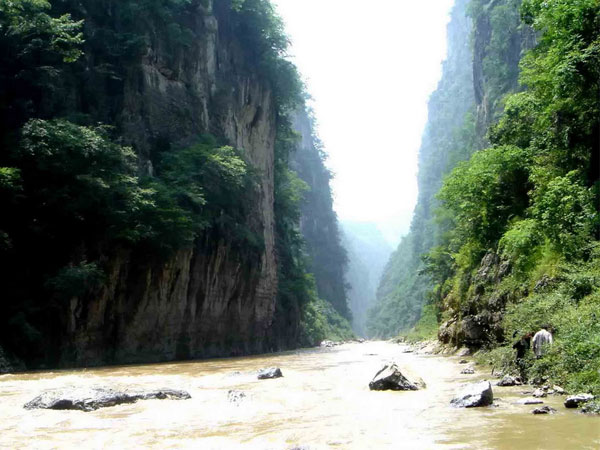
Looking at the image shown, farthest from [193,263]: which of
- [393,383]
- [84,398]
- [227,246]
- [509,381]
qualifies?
[509,381]

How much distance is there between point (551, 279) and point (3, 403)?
32.6ft

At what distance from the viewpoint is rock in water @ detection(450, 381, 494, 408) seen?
Result: 279 inches

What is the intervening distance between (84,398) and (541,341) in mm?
6778

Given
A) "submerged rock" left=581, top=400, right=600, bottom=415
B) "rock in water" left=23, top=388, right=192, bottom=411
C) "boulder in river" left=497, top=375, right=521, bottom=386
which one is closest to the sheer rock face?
"rock in water" left=23, top=388, right=192, bottom=411

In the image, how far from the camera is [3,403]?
862cm

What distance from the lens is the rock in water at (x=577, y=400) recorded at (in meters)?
6.34

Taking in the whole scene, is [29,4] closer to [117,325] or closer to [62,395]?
[117,325]

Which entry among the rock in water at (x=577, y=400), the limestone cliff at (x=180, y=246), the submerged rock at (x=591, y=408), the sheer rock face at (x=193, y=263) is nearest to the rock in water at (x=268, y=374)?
the rock in water at (x=577, y=400)

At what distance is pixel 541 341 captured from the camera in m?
8.79

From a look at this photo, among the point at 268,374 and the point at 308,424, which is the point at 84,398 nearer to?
the point at 308,424

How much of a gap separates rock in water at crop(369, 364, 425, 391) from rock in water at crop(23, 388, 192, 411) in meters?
3.56

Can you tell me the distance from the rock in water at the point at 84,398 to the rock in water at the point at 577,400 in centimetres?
566

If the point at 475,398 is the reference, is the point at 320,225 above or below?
above

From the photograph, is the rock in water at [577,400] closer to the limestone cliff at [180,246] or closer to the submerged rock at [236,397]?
the submerged rock at [236,397]
